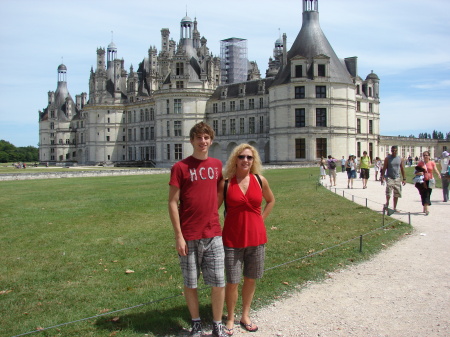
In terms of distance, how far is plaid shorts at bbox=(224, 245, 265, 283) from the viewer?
5488mm

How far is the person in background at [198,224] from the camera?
17.2ft

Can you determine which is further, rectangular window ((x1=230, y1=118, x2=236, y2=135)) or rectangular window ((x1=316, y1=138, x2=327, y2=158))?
rectangular window ((x1=230, y1=118, x2=236, y2=135))

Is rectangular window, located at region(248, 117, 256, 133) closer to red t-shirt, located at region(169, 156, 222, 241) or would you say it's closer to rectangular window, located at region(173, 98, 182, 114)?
rectangular window, located at region(173, 98, 182, 114)

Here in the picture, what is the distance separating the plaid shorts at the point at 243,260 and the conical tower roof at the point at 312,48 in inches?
1837

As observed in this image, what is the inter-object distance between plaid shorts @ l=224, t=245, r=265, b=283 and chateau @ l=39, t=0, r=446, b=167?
148ft

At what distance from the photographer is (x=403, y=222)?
39.4ft

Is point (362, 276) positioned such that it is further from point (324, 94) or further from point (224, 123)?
point (224, 123)

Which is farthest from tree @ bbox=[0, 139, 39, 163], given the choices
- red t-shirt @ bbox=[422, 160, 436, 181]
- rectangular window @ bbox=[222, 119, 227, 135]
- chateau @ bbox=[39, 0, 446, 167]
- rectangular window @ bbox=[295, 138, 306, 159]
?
red t-shirt @ bbox=[422, 160, 436, 181]

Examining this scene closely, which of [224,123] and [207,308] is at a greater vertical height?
[224,123]

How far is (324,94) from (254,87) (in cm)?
1260

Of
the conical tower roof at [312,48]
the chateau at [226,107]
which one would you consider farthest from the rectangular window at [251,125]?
the conical tower roof at [312,48]

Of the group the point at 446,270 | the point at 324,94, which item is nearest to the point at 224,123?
the point at 324,94

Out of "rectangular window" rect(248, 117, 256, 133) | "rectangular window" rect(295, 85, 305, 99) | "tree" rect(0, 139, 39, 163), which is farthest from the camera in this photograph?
"tree" rect(0, 139, 39, 163)

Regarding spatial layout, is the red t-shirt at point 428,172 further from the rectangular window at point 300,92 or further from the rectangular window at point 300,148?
the rectangular window at point 300,92
